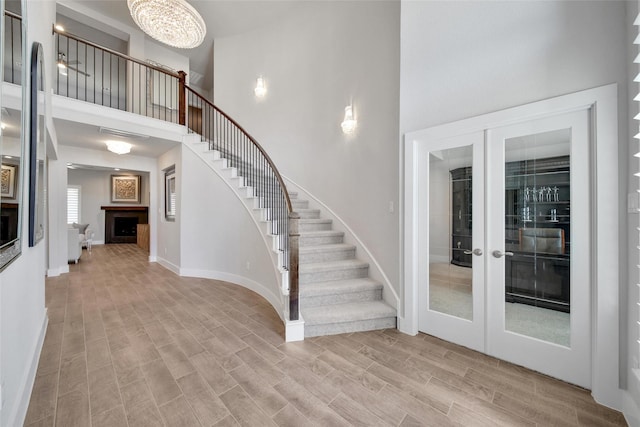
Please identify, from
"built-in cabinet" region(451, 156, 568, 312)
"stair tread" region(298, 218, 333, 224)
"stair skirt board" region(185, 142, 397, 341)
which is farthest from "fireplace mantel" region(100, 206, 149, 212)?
"built-in cabinet" region(451, 156, 568, 312)

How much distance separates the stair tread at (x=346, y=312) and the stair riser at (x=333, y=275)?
40 centimetres

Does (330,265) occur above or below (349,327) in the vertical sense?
above

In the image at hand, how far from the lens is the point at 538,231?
2.15 meters

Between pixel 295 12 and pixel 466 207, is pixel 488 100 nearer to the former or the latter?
pixel 466 207

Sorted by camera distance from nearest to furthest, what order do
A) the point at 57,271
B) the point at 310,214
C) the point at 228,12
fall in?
the point at 310,214
the point at 57,271
the point at 228,12

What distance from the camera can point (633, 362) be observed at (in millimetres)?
1597

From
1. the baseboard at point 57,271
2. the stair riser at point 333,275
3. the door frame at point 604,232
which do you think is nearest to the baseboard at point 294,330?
the stair riser at point 333,275

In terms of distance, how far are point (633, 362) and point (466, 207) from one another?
58.2 inches

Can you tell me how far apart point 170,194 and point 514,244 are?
6501mm

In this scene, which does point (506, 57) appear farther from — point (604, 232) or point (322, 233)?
point (322, 233)

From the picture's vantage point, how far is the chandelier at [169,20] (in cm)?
349

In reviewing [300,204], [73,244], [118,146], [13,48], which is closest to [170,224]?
[118,146]

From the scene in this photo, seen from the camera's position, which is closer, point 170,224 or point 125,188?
point 170,224

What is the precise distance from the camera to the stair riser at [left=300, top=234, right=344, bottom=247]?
3822 mm
